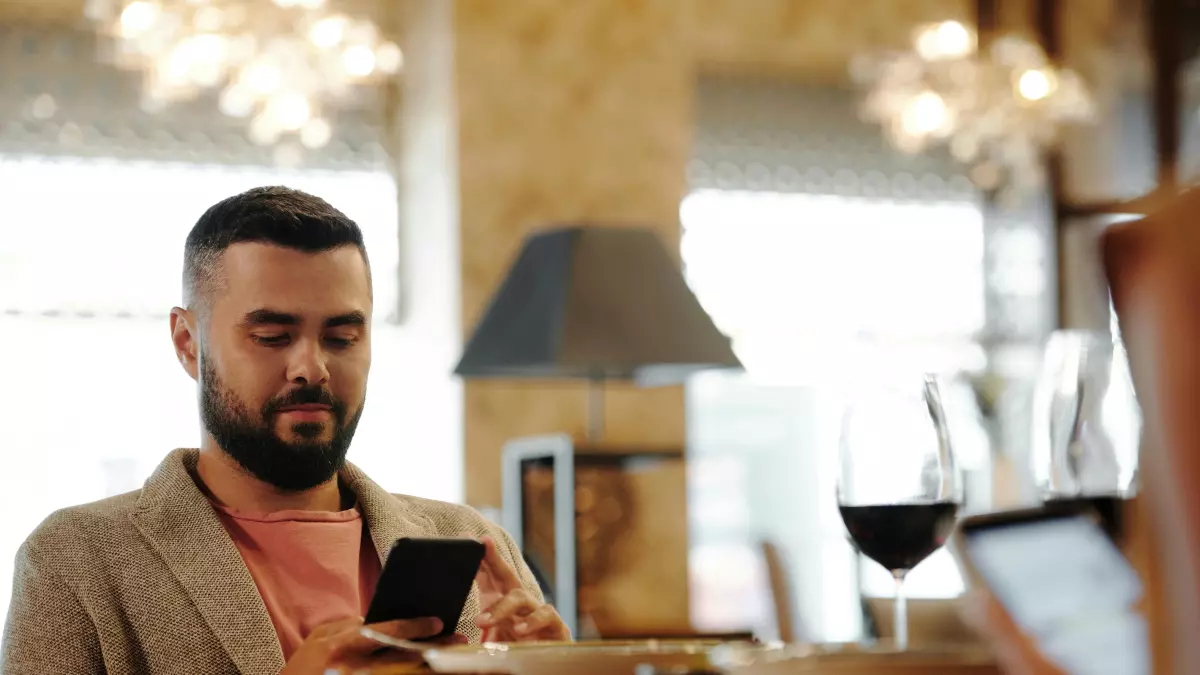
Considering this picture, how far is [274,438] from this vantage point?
1.56 meters

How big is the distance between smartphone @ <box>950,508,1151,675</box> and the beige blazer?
868 mm

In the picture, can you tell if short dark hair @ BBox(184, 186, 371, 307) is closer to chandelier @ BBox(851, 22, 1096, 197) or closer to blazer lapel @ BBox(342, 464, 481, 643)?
blazer lapel @ BBox(342, 464, 481, 643)

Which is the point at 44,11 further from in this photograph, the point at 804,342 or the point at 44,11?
the point at 804,342

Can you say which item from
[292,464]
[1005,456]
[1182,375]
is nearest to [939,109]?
[1005,456]

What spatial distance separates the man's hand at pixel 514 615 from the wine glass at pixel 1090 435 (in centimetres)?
42

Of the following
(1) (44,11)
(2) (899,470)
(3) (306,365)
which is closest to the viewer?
(2) (899,470)

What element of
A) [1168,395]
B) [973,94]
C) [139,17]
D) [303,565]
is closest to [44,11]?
[139,17]

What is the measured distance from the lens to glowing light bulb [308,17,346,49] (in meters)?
4.43

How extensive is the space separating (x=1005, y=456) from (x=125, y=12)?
160 inches

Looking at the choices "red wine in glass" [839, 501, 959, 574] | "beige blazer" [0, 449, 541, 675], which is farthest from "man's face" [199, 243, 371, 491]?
"red wine in glass" [839, 501, 959, 574]

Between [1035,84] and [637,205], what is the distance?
5.04 ft

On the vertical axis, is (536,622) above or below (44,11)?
below

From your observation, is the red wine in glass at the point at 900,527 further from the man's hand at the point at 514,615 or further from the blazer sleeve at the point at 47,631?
the blazer sleeve at the point at 47,631

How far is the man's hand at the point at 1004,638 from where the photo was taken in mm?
623
